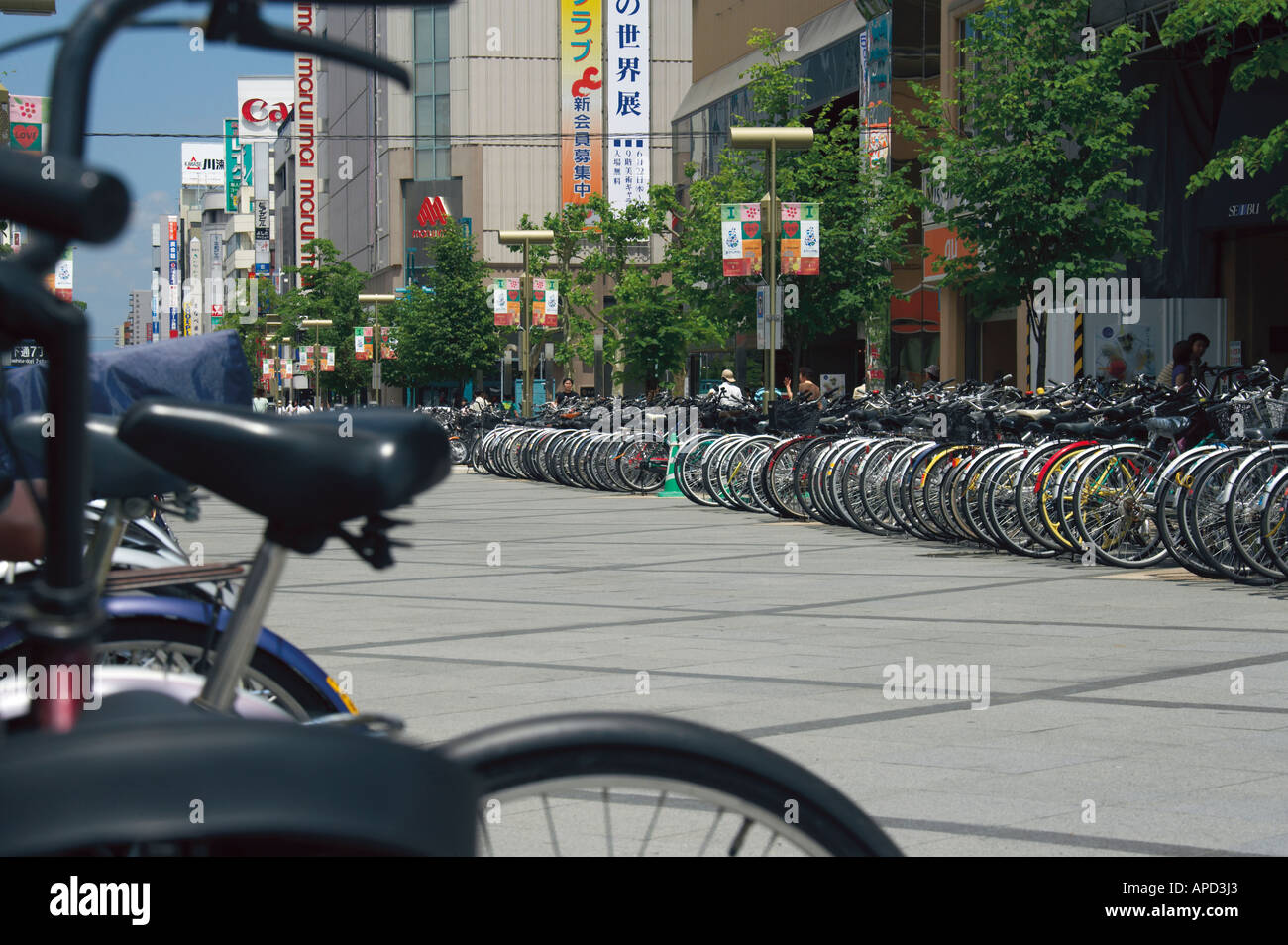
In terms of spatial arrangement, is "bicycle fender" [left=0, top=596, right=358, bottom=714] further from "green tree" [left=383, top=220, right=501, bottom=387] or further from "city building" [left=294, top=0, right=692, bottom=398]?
"city building" [left=294, top=0, right=692, bottom=398]

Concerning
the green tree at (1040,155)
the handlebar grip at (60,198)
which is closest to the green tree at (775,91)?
the green tree at (1040,155)

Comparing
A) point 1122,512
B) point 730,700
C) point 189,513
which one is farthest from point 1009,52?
point 189,513

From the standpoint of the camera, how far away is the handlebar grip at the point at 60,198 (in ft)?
4.43

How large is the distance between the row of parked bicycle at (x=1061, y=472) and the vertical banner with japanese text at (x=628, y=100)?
4433 cm

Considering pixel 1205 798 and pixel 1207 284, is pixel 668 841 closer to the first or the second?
pixel 1205 798

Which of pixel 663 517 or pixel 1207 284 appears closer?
pixel 663 517

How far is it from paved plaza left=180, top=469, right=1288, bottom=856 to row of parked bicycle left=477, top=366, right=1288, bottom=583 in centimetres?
28

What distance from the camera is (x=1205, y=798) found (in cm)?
496

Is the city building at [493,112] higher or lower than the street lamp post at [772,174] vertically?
higher

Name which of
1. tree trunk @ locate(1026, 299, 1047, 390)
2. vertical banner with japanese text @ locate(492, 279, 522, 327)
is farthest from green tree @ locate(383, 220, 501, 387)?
tree trunk @ locate(1026, 299, 1047, 390)

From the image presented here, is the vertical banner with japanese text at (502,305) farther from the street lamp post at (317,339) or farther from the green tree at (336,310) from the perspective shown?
the green tree at (336,310)
